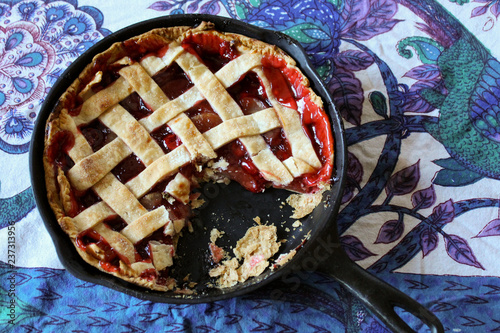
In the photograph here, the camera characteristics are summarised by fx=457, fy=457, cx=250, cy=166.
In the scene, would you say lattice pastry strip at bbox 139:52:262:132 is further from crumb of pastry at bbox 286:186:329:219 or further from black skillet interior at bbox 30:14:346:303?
crumb of pastry at bbox 286:186:329:219

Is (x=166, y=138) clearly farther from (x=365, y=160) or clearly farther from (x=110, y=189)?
(x=365, y=160)

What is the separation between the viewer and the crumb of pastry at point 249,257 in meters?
1.46

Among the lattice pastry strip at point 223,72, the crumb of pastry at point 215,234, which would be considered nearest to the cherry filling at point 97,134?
the lattice pastry strip at point 223,72

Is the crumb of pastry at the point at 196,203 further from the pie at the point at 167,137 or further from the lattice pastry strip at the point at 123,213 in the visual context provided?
the lattice pastry strip at the point at 123,213

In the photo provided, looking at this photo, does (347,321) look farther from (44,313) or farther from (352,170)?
(44,313)

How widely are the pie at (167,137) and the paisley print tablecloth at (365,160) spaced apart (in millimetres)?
200

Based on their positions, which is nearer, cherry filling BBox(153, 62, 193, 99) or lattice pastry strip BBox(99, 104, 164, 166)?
lattice pastry strip BBox(99, 104, 164, 166)

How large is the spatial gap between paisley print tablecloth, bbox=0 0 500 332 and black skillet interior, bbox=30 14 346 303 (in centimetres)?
14

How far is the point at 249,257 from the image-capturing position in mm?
1487

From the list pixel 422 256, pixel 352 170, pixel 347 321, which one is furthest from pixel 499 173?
pixel 347 321

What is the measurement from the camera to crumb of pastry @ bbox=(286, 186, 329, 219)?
150 centimetres

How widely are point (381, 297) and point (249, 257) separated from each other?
1.39 feet

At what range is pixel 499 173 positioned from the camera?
1.63 meters

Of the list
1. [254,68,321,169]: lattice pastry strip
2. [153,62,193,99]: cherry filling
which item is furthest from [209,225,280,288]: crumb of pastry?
[153,62,193,99]: cherry filling
